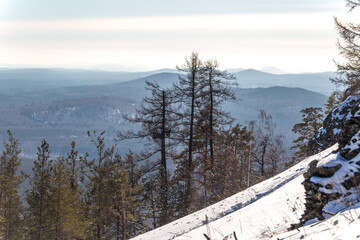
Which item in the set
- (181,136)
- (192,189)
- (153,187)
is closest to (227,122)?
(181,136)

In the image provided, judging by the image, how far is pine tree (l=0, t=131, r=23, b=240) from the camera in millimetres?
25109

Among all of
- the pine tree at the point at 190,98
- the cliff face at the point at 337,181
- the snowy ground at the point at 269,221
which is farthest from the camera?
the pine tree at the point at 190,98

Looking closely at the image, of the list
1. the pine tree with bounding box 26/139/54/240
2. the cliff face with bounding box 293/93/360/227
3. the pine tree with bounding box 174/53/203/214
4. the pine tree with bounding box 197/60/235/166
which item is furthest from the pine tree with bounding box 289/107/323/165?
the cliff face with bounding box 293/93/360/227

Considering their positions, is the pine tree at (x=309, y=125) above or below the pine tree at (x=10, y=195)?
above

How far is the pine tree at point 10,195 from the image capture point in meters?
25.1

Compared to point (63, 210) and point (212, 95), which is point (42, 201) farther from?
point (212, 95)

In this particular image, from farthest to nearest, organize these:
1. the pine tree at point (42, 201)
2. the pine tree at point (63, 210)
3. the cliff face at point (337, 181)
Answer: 1. the pine tree at point (42, 201)
2. the pine tree at point (63, 210)
3. the cliff face at point (337, 181)

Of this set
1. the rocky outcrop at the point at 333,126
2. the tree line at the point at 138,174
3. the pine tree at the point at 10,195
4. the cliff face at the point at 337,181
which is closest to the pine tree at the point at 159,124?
the tree line at the point at 138,174

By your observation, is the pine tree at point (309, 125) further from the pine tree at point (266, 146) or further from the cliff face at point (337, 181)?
the cliff face at point (337, 181)

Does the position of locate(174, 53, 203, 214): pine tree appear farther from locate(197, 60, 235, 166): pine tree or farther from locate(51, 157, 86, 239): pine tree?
locate(51, 157, 86, 239): pine tree

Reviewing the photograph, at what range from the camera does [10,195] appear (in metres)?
26.2

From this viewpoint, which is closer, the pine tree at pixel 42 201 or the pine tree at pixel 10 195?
the pine tree at pixel 42 201

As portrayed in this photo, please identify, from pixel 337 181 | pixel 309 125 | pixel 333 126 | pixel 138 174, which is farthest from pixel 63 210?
pixel 309 125

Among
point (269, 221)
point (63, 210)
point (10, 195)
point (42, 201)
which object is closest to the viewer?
point (269, 221)
